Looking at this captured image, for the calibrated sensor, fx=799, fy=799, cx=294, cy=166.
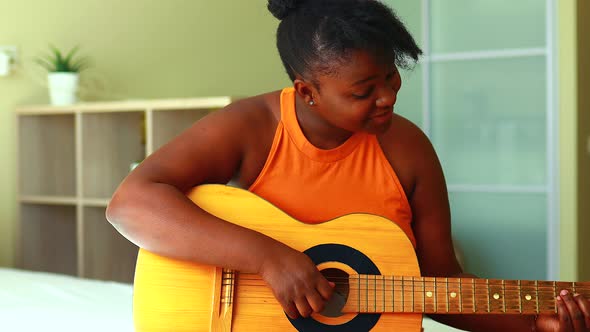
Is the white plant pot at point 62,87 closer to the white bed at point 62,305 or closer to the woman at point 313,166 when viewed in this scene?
the white bed at point 62,305

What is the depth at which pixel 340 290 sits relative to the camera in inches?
48.2

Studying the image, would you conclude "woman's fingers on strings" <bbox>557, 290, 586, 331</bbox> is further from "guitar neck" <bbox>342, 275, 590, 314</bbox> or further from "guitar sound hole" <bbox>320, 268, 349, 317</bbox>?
"guitar sound hole" <bbox>320, 268, 349, 317</bbox>

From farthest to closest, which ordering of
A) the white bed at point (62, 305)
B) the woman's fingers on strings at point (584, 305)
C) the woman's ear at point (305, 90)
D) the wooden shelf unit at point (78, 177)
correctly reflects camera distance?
1. the wooden shelf unit at point (78, 177)
2. the white bed at point (62, 305)
3. the woman's ear at point (305, 90)
4. the woman's fingers on strings at point (584, 305)

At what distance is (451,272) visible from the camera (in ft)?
4.48

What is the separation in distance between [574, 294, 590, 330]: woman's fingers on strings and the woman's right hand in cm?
36

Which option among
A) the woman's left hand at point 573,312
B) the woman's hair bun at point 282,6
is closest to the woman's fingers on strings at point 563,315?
the woman's left hand at point 573,312

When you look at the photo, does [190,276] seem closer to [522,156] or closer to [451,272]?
[451,272]

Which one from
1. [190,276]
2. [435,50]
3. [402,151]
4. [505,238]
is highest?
[435,50]

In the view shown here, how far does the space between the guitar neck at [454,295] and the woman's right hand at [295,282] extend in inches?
2.5

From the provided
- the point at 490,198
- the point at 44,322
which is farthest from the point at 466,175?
the point at 44,322

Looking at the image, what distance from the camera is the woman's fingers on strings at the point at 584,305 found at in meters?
1.16

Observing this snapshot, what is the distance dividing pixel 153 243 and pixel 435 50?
2.73m

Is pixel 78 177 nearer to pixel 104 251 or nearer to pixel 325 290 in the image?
pixel 104 251

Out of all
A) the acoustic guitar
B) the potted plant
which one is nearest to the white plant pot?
the potted plant
